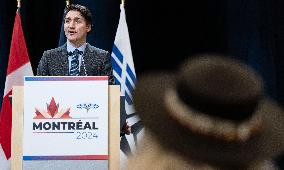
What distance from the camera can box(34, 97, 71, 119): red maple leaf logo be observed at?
256 centimetres

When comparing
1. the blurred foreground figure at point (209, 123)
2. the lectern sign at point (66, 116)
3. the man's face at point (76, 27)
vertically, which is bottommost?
the lectern sign at point (66, 116)

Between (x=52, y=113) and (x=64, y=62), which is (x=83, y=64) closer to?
(x=64, y=62)

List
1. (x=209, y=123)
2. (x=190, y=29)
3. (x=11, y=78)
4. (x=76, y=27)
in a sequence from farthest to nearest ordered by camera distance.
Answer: (x=190, y=29), (x=11, y=78), (x=76, y=27), (x=209, y=123)

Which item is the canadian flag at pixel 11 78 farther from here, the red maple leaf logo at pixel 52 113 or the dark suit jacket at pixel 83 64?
the red maple leaf logo at pixel 52 113

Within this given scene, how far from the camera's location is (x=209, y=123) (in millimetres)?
769

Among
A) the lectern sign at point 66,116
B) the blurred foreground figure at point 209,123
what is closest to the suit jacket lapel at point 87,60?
the lectern sign at point 66,116

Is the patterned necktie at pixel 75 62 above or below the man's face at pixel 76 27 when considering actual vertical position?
below

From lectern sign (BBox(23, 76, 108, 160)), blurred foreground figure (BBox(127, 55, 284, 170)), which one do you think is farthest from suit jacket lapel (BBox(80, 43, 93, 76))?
blurred foreground figure (BBox(127, 55, 284, 170))

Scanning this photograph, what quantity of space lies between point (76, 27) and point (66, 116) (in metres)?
1.45

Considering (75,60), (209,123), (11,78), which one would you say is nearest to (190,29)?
(11,78)

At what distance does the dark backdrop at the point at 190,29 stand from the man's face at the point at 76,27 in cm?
156

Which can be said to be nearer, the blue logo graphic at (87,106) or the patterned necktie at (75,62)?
the blue logo graphic at (87,106)

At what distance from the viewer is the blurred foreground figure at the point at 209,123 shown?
2.54 feet

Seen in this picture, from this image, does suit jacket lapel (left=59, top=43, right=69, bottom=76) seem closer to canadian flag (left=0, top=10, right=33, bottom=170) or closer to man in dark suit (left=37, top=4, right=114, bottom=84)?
man in dark suit (left=37, top=4, right=114, bottom=84)
